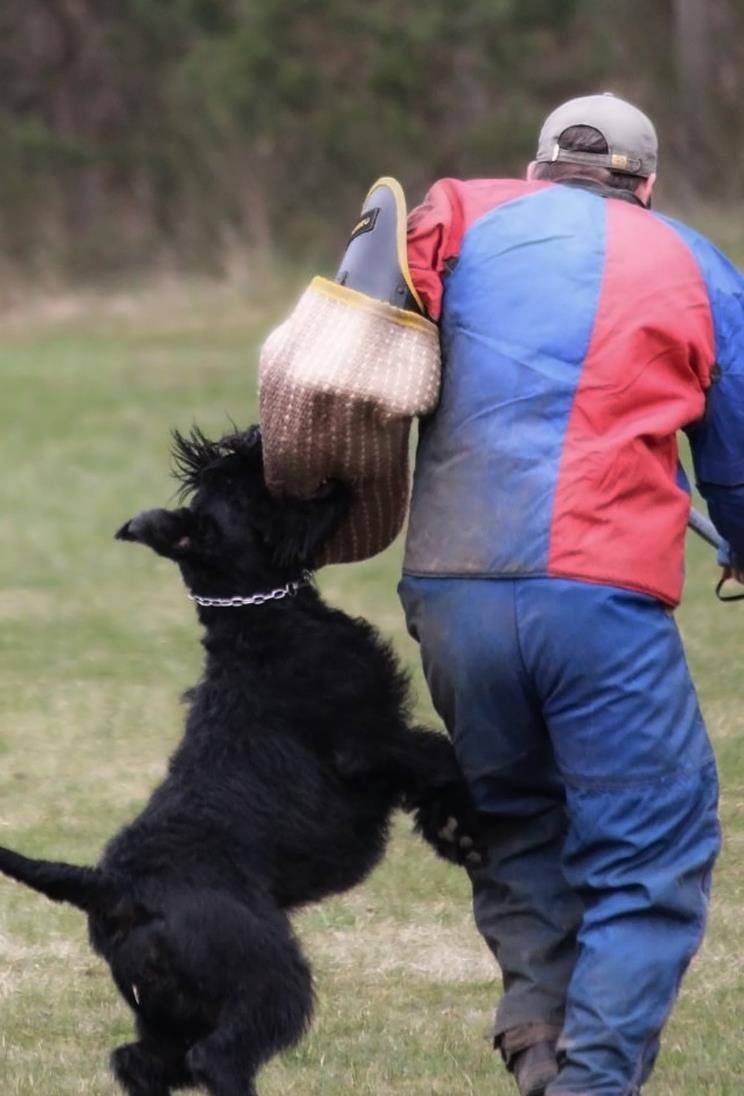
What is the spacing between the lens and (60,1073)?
4441 mm

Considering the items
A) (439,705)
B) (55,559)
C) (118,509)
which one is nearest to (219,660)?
(439,705)

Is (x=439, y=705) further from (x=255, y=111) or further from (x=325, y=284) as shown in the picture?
(x=255, y=111)

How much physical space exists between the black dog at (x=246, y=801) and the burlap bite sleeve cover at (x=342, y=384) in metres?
0.17

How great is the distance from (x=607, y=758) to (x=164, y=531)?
996 millimetres

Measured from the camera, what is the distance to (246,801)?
3.76 metres

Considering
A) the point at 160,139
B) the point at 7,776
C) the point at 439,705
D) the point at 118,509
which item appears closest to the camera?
the point at 439,705

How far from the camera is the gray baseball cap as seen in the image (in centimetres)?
381

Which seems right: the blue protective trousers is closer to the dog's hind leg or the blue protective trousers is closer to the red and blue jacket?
the red and blue jacket

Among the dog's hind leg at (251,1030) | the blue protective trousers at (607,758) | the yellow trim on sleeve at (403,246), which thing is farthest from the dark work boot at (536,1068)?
the yellow trim on sleeve at (403,246)

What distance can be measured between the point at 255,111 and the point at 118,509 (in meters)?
13.8

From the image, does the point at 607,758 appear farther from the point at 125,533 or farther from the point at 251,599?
the point at 125,533

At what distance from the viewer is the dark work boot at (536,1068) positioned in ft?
12.6

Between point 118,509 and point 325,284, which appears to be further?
point 118,509

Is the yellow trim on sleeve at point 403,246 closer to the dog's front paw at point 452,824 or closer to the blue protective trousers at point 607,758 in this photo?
the blue protective trousers at point 607,758
